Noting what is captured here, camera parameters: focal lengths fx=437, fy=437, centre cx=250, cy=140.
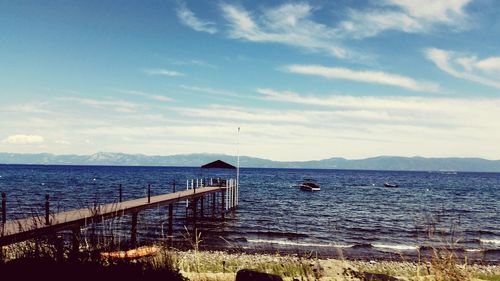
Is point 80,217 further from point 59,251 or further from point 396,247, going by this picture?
point 396,247

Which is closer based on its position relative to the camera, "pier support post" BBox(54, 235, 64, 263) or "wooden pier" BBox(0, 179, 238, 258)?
"pier support post" BBox(54, 235, 64, 263)

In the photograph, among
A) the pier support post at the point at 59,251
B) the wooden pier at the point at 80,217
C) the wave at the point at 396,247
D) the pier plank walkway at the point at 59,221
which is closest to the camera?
the pier support post at the point at 59,251

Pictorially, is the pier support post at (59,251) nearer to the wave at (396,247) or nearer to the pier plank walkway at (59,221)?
the pier plank walkway at (59,221)

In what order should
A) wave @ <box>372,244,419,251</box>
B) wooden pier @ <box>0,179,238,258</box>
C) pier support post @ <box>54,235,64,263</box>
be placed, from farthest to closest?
1. wave @ <box>372,244,419,251</box>
2. wooden pier @ <box>0,179,238,258</box>
3. pier support post @ <box>54,235,64,263</box>

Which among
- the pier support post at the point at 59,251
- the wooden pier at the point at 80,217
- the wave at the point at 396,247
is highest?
the pier support post at the point at 59,251

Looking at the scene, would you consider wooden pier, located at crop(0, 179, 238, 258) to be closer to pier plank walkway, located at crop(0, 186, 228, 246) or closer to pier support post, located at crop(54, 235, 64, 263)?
pier plank walkway, located at crop(0, 186, 228, 246)

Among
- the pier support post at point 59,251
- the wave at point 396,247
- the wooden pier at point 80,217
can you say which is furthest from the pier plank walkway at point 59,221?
the wave at point 396,247

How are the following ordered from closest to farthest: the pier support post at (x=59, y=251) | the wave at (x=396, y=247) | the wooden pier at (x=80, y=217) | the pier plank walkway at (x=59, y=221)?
1. the pier support post at (x=59, y=251)
2. the pier plank walkway at (x=59, y=221)
3. the wooden pier at (x=80, y=217)
4. the wave at (x=396, y=247)

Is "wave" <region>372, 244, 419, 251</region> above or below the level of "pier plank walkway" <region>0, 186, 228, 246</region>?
below

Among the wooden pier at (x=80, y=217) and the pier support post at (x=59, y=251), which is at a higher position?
the pier support post at (x=59, y=251)

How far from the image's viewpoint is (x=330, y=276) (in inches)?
383

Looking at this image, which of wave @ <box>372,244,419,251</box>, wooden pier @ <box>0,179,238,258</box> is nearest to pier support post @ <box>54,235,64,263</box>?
wooden pier @ <box>0,179,238,258</box>

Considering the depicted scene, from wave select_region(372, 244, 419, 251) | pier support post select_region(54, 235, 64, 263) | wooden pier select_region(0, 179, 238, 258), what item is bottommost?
wave select_region(372, 244, 419, 251)

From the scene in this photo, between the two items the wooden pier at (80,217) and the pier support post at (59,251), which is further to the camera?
the wooden pier at (80,217)
